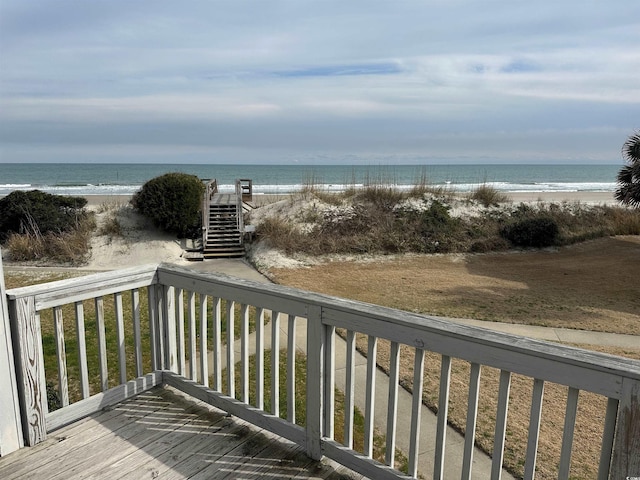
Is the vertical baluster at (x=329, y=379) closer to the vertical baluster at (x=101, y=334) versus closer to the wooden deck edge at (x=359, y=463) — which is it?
the wooden deck edge at (x=359, y=463)

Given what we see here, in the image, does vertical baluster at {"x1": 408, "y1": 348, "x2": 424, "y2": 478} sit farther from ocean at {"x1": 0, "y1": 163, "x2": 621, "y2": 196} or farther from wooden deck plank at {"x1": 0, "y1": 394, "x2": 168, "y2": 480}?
ocean at {"x1": 0, "y1": 163, "x2": 621, "y2": 196}

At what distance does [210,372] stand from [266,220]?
409 inches

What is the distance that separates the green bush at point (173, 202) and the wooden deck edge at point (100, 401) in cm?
1300

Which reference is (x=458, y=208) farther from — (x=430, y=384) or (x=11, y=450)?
(x=11, y=450)

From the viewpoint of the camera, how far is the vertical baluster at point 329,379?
2.39m

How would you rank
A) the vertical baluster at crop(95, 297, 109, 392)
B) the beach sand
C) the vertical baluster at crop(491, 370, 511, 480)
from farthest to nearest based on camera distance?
the beach sand → the vertical baluster at crop(95, 297, 109, 392) → the vertical baluster at crop(491, 370, 511, 480)

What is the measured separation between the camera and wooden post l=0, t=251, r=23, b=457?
2.38m

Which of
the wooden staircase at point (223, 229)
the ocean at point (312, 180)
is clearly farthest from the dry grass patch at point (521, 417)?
the ocean at point (312, 180)

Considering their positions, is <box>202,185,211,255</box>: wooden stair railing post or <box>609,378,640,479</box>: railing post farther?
<box>202,185,211,255</box>: wooden stair railing post

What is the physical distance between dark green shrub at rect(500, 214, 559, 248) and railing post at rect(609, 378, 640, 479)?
→ 46.5 ft

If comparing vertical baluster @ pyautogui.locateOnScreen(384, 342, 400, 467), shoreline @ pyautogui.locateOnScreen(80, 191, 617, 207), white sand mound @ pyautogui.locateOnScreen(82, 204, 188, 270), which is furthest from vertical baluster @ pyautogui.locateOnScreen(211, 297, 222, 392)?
shoreline @ pyautogui.locateOnScreen(80, 191, 617, 207)

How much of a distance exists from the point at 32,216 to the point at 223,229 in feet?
19.4

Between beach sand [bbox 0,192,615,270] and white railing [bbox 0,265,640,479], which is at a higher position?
white railing [bbox 0,265,640,479]

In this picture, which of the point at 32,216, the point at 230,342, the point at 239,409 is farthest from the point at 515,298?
the point at 32,216
